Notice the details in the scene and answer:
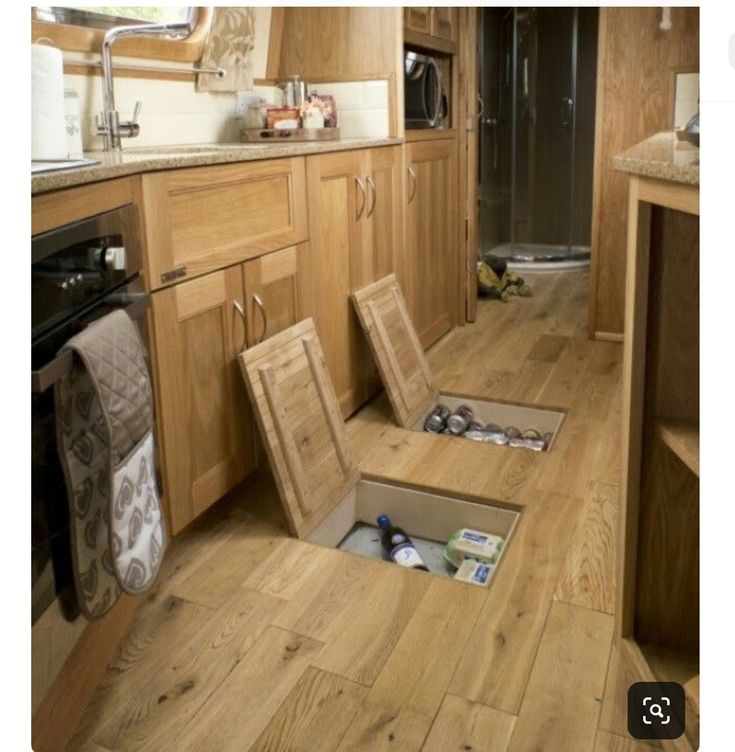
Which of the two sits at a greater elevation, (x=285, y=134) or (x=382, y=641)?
(x=285, y=134)

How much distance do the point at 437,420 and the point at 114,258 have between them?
5.36 ft

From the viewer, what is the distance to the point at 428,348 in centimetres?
354

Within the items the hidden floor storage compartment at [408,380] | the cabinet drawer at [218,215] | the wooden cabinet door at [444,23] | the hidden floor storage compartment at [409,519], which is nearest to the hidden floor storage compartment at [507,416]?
the hidden floor storage compartment at [408,380]

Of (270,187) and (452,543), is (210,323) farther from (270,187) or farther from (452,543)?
(452,543)

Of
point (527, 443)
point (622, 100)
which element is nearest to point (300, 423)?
point (527, 443)

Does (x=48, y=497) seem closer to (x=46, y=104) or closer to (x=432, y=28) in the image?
(x=46, y=104)

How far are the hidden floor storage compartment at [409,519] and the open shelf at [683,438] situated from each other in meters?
0.81

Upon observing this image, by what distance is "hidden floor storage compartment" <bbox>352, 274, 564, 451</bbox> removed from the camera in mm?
2674

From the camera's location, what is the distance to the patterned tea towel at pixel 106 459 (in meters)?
1.14

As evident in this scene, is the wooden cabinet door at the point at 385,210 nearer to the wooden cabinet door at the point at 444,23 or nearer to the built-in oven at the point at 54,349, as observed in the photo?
the wooden cabinet door at the point at 444,23

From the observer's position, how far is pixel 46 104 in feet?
4.79

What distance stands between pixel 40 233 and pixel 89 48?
124cm

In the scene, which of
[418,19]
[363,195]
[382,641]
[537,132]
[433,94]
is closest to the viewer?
[382,641]
